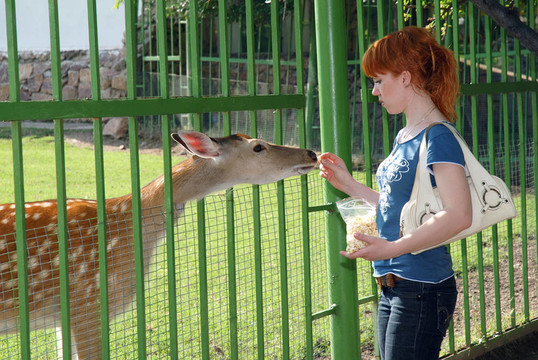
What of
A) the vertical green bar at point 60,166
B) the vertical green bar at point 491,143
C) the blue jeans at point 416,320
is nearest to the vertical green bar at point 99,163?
the vertical green bar at point 60,166

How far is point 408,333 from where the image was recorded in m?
2.62

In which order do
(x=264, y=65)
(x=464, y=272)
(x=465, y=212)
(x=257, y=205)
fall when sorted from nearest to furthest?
1. (x=465, y=212)
2. (x=257, y=205)
3. (x=464, y=272)
4. (x=264, y=65)

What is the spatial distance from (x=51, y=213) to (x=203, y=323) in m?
1.16

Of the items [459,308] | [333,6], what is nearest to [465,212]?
[333,6]

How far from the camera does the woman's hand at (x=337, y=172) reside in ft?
10.3

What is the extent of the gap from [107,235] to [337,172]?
135 cm

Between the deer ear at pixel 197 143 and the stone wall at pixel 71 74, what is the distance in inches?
394

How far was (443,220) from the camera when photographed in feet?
7.84

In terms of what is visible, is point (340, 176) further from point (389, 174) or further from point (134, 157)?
point (134, 157)

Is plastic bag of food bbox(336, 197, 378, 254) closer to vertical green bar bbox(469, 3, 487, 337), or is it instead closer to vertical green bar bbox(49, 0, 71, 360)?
vertical green bar bbox(49, 0, 71, 360)

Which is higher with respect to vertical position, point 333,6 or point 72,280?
point 333,6

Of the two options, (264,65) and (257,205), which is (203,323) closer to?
(257,205)

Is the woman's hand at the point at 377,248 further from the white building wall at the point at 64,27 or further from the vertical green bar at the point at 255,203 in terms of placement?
the white building wall at the point at 64,27

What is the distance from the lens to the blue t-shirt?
2.55 m
